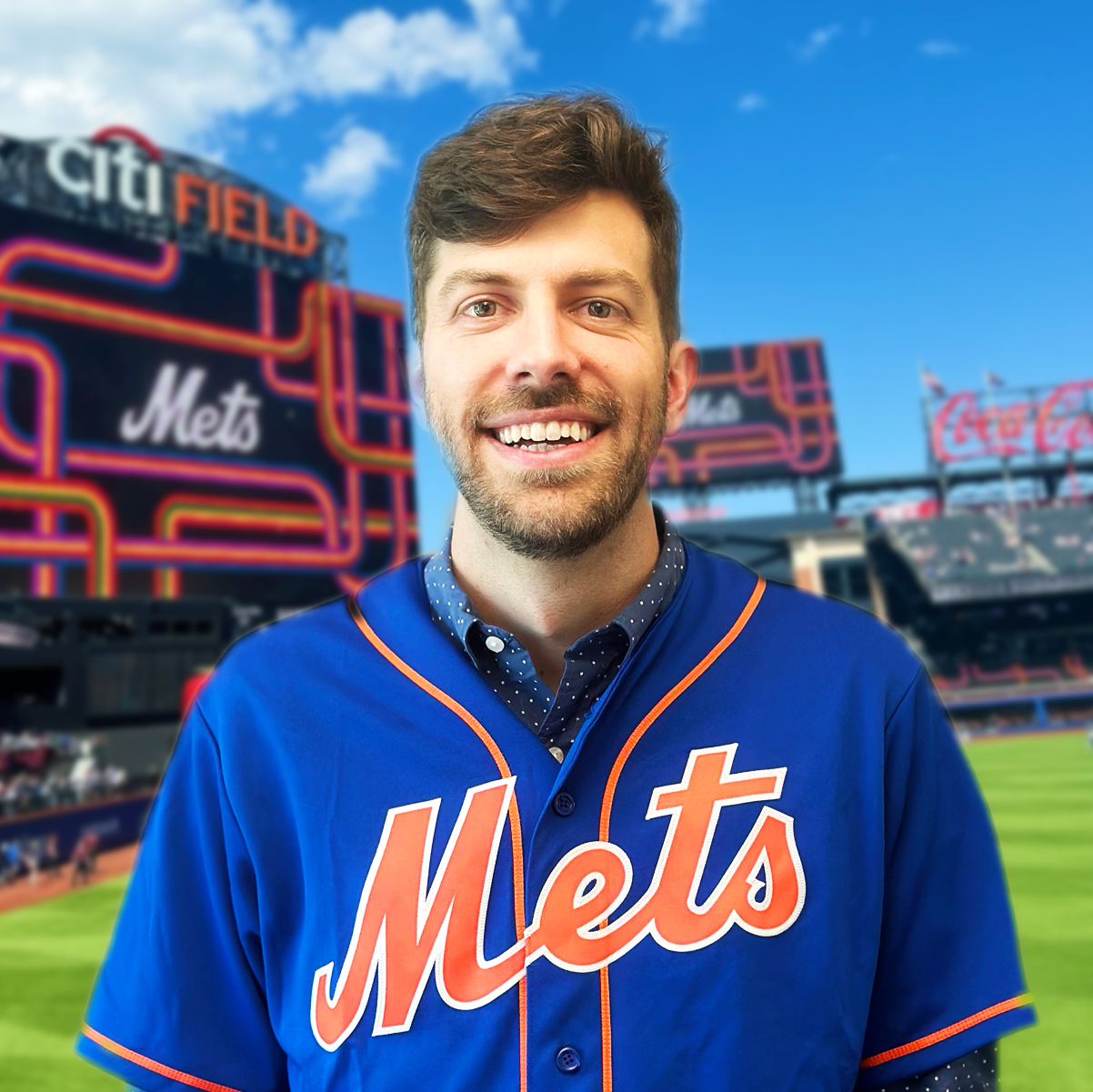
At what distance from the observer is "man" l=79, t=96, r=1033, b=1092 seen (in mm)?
1489

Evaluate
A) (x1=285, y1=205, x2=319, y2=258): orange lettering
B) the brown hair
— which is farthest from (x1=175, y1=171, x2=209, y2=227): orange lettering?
the brown hair

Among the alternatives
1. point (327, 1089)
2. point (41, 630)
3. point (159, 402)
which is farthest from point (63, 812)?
point (327, 1089)

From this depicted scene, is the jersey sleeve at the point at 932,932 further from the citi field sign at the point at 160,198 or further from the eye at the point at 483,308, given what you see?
the citi field sign at the point at 160,198

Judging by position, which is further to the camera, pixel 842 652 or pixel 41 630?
pixel 41 630

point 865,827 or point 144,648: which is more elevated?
point 144,648

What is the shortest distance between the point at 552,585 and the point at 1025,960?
26.9ft

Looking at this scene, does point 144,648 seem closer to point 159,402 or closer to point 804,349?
point 159,402

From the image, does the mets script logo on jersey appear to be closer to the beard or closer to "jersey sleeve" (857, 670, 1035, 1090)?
"jersey sleeve" (857, 670, 1035, 1090)

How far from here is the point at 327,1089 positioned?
59.7 inches

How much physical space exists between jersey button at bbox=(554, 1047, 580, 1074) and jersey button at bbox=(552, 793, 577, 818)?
0.34 meters

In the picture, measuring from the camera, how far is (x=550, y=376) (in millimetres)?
1577

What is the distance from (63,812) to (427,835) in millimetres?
16282

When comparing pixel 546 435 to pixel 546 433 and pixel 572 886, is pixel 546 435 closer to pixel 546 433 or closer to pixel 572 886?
pixel 546 433

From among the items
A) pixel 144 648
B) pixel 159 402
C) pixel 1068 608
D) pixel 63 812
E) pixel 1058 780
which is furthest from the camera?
pixel 1068 608
